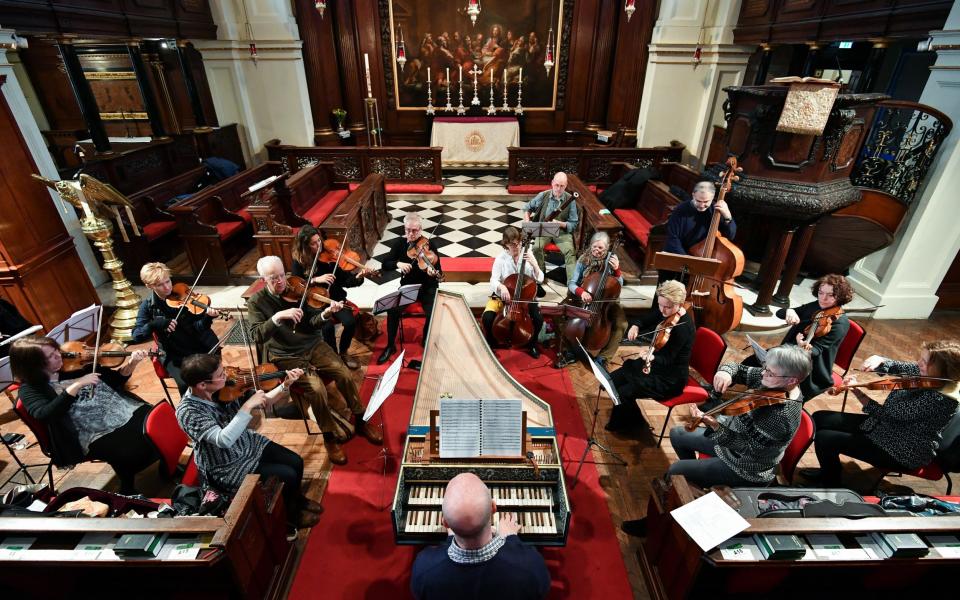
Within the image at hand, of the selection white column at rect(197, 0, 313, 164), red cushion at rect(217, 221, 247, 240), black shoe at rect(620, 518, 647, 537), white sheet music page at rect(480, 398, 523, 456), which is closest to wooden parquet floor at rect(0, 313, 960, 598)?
black shoe at rect(620, 518, 647, 537)

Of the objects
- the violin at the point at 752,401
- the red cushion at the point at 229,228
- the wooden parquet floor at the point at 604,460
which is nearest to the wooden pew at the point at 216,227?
the red cushion at the point at 229,228

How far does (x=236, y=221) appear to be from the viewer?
628 centimetres

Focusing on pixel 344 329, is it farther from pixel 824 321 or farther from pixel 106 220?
pixel 824 321

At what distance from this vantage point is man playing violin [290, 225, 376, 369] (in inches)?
152

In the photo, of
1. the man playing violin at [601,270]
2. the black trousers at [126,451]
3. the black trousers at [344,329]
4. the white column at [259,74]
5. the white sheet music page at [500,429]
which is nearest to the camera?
the white sheet music page at [500,429]

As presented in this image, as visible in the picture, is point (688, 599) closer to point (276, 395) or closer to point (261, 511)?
point (261, 511)

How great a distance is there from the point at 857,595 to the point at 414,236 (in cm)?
381

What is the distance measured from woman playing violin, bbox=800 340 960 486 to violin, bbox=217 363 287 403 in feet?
12.1

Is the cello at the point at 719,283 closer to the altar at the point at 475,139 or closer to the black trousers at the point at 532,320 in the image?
the black trousers at the point at 532,320

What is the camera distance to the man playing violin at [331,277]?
3863 mm

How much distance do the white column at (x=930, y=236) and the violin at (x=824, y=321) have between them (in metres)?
2.59

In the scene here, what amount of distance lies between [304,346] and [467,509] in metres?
2.23

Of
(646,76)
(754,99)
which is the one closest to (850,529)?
(754,99)

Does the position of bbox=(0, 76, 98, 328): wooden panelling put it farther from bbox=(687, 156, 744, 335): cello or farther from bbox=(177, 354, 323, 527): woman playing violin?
bbox=(687, 156, 744, 335): cello
